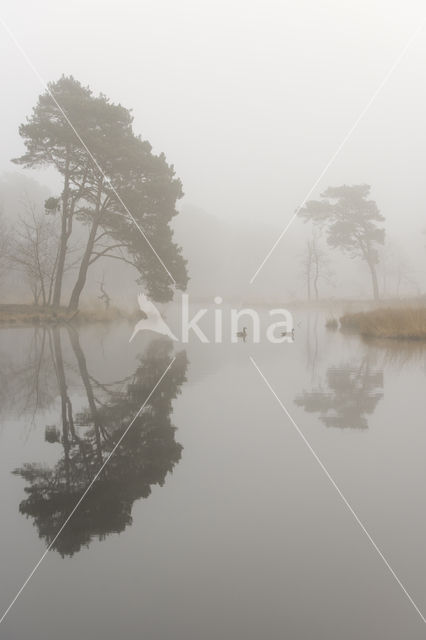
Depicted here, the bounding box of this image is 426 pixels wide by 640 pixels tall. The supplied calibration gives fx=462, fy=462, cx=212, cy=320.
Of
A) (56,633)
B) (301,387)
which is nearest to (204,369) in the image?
(301,387)

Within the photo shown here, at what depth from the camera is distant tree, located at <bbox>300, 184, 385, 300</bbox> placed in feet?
150

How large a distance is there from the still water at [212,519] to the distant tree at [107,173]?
1930 cm

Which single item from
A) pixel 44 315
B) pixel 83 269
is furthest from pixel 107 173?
pixel 44 315

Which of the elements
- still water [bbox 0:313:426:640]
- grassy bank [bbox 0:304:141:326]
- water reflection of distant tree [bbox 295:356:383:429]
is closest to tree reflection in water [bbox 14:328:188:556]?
still water [bbox 0:313:426:640]

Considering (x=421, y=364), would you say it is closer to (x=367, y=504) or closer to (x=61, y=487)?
(x=367, y=504)

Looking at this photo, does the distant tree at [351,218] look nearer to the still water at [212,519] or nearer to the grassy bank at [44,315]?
the grassy bank at [44,315]

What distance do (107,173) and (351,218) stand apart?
2959 centimetres

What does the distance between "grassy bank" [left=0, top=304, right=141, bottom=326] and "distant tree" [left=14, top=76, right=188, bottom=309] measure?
883 mm

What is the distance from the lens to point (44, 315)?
23.4m

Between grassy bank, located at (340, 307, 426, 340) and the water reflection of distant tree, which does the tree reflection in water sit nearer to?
the water reflection of distant tree

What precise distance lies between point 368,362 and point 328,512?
265 inches

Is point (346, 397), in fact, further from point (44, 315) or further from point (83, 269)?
point (83, 269)

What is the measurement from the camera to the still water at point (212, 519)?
1.52m

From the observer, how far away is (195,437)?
3.56 metres
